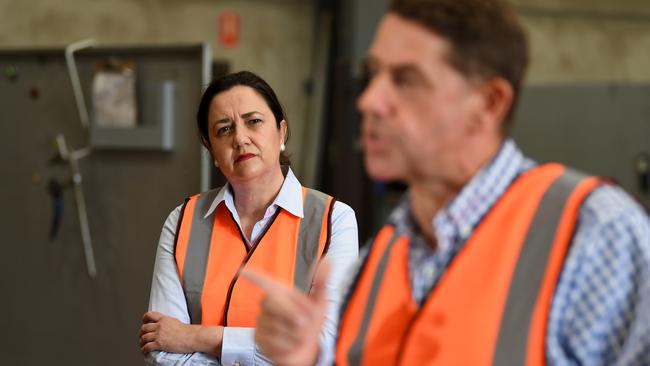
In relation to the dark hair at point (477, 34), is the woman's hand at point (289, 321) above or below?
below

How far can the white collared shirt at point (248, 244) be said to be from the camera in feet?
4.90

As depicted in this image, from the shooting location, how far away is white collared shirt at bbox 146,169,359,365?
1.49m

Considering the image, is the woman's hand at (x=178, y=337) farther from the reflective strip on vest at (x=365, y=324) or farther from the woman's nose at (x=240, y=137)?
the reflective strip on vest at (x=365, y=324)

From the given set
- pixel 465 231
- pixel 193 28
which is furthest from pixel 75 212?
pixel 193 28

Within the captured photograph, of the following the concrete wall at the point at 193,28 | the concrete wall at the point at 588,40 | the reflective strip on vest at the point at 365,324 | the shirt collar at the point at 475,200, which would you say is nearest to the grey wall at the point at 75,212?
the reflective strip on vest at the point at 365,324

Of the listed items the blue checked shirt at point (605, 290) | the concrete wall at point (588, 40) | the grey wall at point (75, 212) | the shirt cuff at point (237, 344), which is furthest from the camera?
the concrete wall at point (588, 40)

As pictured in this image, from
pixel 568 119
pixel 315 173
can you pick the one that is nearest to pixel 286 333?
pixel 568 119

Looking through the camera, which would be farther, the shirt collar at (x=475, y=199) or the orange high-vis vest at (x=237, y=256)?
the orange high-vis vest at (x=237, y=256)

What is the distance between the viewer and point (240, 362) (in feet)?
4.97

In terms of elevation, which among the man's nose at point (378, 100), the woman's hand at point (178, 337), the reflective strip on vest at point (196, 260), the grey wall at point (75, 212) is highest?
the man's nose at point (378, 100)

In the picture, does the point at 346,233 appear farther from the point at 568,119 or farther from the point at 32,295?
the point at 568,119

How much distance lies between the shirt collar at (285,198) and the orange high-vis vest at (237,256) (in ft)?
0.04

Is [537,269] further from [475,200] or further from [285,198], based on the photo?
[285,198]

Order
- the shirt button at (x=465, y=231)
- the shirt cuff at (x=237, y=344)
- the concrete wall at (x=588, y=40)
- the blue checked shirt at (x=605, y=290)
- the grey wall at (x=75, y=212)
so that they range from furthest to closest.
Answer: the concrete wall at (x=588, y=40), the grey wall at (x=75, y=212), the shirt cuff at (x=237, y=344), the shirt button at (x=465, y=231), the blue checked shirt at (x=605, y=290)
